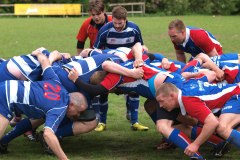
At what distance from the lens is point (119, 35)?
6074 mm

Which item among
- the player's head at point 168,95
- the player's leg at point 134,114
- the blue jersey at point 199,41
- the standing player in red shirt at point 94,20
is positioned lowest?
the player's leg at point 134,114

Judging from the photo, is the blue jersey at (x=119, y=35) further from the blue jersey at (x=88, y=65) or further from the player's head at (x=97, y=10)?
the blue jersey at (x=88, y=65)

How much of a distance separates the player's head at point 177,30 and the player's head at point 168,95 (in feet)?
5.72

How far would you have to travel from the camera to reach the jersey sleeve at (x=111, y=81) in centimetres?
429

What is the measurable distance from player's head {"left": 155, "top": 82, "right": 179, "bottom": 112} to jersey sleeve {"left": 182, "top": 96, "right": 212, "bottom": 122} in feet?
0.44

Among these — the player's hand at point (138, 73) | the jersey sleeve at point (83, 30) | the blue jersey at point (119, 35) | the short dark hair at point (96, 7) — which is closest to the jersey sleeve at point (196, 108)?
the player's hand at point (138, 73)

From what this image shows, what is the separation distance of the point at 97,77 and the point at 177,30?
6.20ft

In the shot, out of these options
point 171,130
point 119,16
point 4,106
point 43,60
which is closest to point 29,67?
point 43,60

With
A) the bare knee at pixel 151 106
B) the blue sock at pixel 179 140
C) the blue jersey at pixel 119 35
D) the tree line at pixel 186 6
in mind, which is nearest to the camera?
the blue sock at pixel 179 140

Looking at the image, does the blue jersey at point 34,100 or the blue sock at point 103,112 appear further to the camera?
the blue sock at point 103,112

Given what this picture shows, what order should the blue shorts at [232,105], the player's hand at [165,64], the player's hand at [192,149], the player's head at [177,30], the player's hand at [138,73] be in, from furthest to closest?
the player's head at [177,30]
the player's hand at [165,64]
the player's hand at [138,73]
the blue shorts at [232,105]
the player's hand at [192,149]

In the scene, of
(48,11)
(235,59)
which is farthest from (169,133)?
(48,11)

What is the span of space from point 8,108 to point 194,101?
2488mm

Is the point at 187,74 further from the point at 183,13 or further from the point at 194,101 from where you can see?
the point at 183,13
